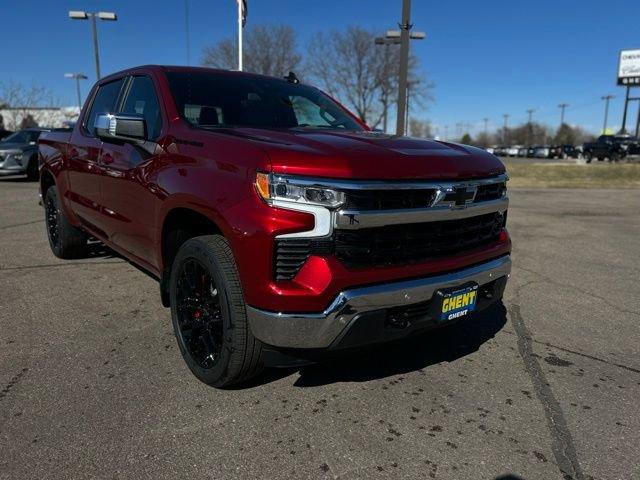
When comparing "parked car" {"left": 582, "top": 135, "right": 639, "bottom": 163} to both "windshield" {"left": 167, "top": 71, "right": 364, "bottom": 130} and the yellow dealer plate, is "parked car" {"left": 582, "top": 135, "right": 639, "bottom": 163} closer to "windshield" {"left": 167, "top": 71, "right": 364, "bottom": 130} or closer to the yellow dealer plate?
"windshield" {"left": 167, "top": 71, "right": 364, "bottom": 130}

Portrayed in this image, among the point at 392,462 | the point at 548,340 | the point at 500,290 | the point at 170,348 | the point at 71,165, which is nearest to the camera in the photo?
the point at 392,462

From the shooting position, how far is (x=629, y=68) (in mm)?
56281

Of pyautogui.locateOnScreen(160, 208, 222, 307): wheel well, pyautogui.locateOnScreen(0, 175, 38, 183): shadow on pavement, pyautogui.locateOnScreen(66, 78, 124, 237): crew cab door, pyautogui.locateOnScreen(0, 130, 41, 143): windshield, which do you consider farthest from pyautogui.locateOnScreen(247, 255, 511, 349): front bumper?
pyautogui.locateOnScreen(0, 130, 41, 143): windshield

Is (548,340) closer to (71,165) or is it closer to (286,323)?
(286,323)

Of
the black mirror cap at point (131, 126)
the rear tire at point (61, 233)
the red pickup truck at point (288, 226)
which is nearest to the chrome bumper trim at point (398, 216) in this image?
the red pickup truck at point (288, 226)

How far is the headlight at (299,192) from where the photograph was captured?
241 centimetres

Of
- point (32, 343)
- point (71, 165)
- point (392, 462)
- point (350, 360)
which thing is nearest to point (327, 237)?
point (392, 462)

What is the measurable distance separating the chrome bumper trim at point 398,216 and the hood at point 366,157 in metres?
0.17

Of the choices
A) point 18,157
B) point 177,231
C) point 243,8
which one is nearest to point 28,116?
point 18,157

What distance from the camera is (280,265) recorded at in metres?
2.45

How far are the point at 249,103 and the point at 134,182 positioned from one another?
3.28ft

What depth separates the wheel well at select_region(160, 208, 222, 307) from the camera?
3.06m

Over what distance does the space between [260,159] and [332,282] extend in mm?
670

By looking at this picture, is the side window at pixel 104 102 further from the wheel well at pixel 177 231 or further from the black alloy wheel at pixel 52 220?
the wheel well at pixel 177 231
